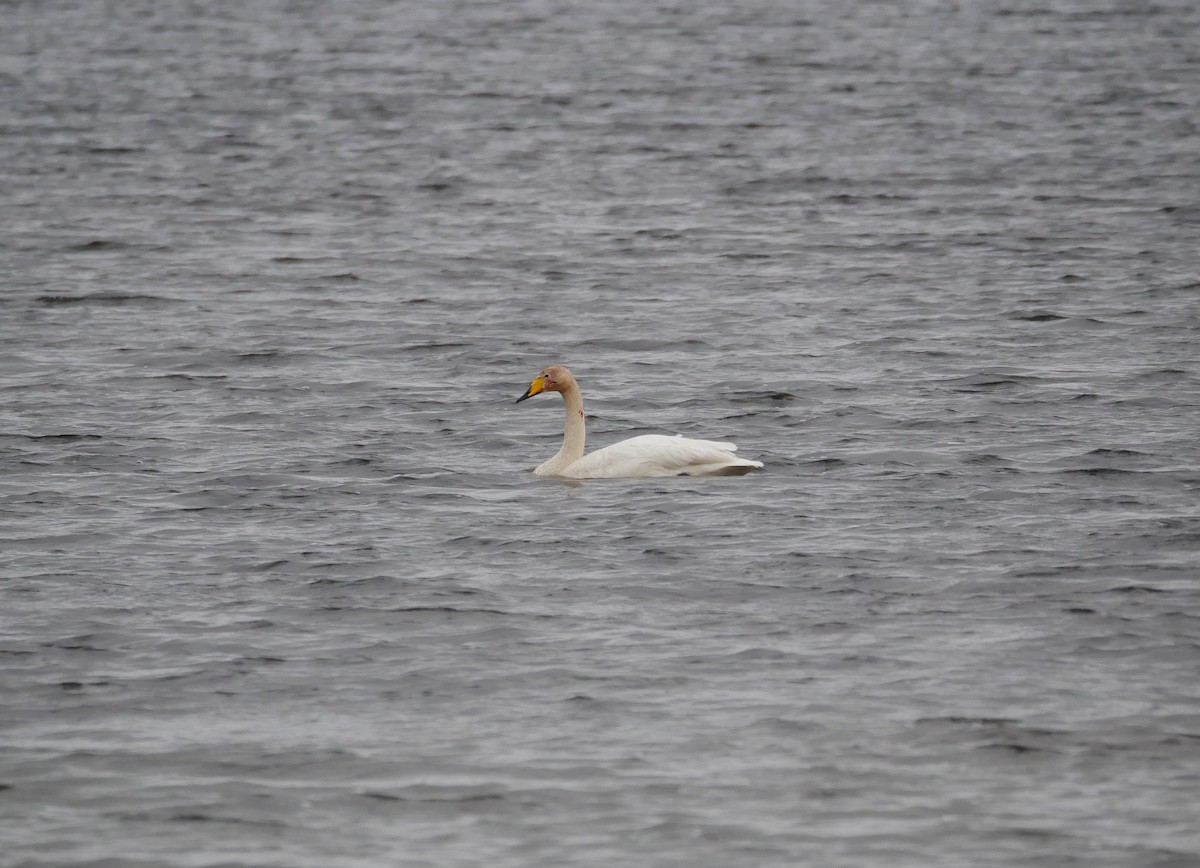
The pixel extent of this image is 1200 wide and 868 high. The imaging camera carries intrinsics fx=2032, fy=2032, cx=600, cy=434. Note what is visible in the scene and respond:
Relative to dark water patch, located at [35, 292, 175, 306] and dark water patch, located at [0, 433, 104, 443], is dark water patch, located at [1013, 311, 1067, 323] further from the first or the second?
dark water patch, located at [0, 433, 104, 443]

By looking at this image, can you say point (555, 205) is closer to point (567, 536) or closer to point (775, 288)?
point (775, 288)

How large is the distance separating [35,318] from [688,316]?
7.91 m

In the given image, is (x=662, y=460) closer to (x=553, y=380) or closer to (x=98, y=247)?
(x=553, y=380)

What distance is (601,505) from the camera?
15867 mm

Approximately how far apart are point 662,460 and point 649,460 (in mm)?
114

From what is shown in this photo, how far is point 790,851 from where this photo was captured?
9.75m

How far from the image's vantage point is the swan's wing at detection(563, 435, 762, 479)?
16391 millimetres

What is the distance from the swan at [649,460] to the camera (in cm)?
1639

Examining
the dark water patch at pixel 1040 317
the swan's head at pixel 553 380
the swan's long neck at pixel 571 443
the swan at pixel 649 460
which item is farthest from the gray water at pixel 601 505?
the swan's head at pixel 553 380

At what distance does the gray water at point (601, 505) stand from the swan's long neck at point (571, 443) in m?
0.33

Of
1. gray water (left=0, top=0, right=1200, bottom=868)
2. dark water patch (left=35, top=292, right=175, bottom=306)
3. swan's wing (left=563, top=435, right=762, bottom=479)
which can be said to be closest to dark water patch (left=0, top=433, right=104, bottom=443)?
gray water (left=0, top=0, right=1200, bottom=868)

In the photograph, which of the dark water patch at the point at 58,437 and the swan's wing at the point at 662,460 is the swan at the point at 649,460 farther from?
the dark water patch at the point at 58,437

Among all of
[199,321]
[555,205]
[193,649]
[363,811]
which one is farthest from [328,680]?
[555,205]

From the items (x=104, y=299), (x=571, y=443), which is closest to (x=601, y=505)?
(x=571, y=443)
